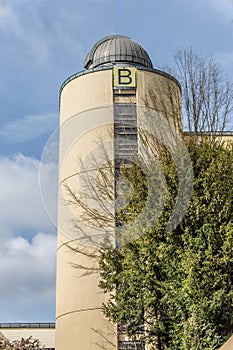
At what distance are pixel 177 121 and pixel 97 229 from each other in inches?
157

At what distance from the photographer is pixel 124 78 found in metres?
21.3

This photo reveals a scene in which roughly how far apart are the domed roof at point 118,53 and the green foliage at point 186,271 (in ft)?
22.1

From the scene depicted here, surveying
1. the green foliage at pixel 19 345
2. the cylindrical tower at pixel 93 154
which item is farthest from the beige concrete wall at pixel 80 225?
the green foliage at pixel 19 345

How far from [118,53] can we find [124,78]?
1370 millimetres

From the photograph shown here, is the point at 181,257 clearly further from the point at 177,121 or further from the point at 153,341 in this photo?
the point at 177,121

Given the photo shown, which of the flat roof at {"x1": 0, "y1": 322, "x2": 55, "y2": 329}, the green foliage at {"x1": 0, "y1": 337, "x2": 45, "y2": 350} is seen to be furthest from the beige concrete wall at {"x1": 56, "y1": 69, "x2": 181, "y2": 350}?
the flat roof at {"x1": 0, "y1": 322, "x2": 55, "y2": 329}

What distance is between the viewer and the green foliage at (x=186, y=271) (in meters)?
14.6

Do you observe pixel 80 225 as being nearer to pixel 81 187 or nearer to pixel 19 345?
pixel 81 187

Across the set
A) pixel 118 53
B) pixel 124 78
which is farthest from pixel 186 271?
pixel 118 53

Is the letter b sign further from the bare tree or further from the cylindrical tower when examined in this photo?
the bare tree

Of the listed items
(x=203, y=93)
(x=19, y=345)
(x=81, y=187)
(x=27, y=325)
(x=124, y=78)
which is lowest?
(x=19, y=345)

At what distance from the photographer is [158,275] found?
50.8 feet

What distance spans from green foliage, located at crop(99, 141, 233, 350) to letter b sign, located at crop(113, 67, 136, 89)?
5446 mm

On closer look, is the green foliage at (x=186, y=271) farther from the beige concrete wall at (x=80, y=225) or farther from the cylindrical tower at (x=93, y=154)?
the beige concrete wall at (x=80, y=225)
